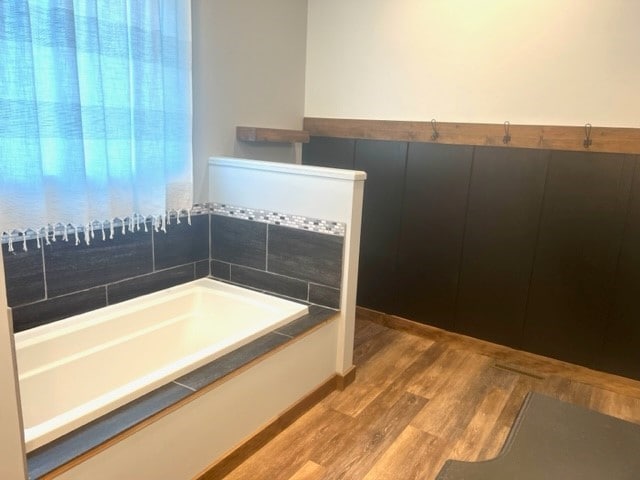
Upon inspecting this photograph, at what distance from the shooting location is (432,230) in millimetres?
3078

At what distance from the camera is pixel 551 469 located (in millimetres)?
1211

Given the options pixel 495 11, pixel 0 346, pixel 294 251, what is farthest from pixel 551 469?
pixel 495 11

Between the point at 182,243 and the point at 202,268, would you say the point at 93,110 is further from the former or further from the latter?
the point at 202,268

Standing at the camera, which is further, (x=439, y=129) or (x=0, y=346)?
(x=439, y=129)

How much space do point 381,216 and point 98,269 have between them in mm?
1768

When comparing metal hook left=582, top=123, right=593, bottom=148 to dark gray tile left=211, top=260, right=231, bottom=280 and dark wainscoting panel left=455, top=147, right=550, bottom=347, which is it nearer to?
dark wainscoting panel left=455, top=147, right=550, bottom=347

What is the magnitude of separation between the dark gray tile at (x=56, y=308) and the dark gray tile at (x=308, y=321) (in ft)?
2.90

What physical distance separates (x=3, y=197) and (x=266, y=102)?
1707 millimetres

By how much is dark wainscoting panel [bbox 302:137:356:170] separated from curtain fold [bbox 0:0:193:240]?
3.88 ft

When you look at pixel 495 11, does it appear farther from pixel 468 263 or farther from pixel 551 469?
pixel 551 469

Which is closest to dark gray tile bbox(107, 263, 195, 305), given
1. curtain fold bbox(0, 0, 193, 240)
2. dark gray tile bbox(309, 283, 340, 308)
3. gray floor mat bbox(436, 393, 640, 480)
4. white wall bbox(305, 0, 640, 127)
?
curtain fold bbox(0, 0, 193, 240)

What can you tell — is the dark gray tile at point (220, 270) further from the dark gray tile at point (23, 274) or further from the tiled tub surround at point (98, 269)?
the dark gray tile at point (23, 274)

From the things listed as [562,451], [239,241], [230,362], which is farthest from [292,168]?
[562,451]

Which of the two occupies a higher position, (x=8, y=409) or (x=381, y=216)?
(x=381, y=216)
